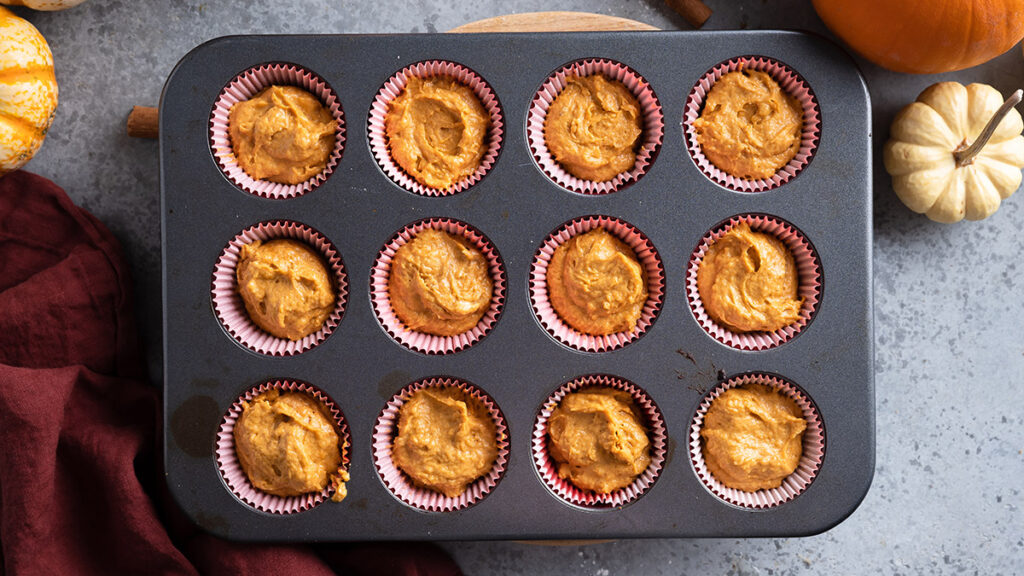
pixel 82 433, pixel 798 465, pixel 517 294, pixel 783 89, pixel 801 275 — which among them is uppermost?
pixel 783 89

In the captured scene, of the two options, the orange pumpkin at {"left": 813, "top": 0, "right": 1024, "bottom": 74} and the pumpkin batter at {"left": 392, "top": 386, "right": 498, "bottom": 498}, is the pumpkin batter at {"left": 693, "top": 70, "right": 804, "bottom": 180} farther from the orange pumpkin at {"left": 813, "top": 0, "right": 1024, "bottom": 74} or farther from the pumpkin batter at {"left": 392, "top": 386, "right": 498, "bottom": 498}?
the pumpkin batter at {"left": 392, "top": 386, "right": 498, "bottom": 498}

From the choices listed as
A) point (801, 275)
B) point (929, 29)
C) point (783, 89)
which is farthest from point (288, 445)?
point (929, 29)

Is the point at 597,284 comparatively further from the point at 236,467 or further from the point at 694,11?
the point at 236,467

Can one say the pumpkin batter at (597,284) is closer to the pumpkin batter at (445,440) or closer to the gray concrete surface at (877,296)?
the pumpkin batter at (445,440)

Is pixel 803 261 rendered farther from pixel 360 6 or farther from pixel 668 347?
pixel 360 6

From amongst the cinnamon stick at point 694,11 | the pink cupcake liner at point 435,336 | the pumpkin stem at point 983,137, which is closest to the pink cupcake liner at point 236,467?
the pink cupcake liner at point 435,336

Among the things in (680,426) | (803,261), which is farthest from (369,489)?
(803,261)
